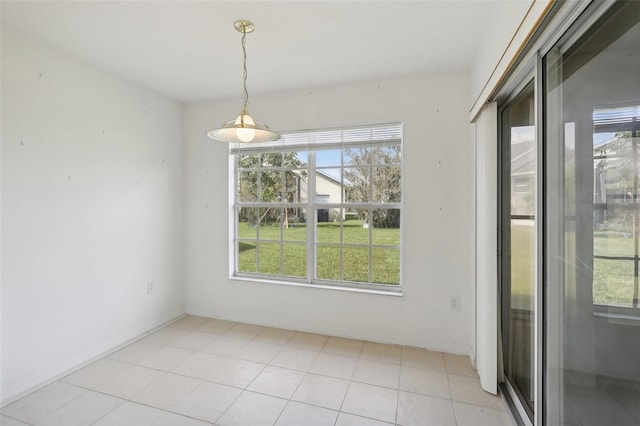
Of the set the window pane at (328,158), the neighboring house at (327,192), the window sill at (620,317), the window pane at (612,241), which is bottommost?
the window sill at (620,317)

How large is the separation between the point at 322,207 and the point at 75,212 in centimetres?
229

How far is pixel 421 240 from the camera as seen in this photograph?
9.26 feet

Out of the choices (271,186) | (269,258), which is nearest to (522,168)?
(271,186)

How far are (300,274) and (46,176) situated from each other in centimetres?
246

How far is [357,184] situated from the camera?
313 cm

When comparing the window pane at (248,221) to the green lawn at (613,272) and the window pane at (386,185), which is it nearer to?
the window pane at (386,185)

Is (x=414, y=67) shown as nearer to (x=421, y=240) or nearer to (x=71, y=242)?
(x=421, y=240)

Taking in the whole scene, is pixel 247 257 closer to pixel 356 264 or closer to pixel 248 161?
pixel 248 161

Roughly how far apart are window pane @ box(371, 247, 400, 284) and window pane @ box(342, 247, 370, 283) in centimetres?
8

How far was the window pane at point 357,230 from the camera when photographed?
10.2 ft

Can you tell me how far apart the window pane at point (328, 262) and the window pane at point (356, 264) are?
0.09 m

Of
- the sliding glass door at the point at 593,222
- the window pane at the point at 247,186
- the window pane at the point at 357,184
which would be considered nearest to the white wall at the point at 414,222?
the window pane at the point at 357,184

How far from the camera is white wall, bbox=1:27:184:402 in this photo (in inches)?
82.9

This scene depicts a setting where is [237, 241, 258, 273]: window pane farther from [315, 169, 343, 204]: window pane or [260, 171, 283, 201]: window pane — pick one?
[315, 169, 343, 204]: window pane
